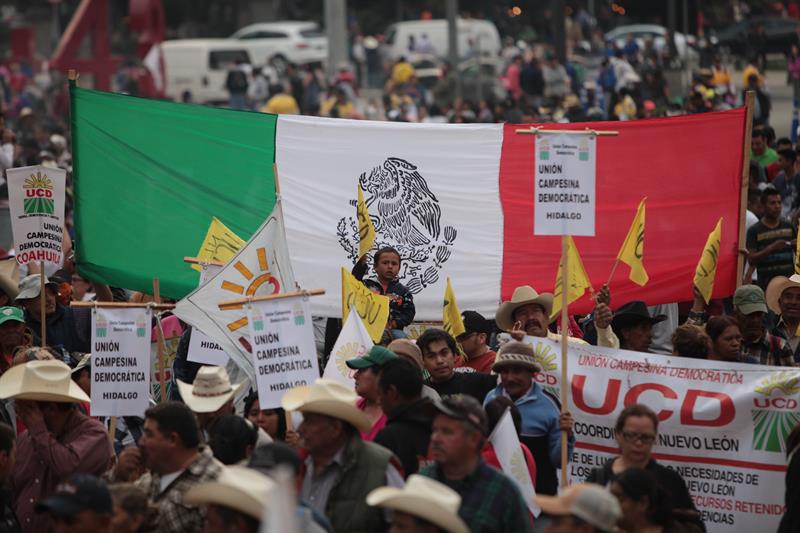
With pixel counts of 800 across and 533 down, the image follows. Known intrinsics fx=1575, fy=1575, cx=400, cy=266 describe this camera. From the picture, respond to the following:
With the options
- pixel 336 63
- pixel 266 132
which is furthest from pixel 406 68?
pixel 266 132

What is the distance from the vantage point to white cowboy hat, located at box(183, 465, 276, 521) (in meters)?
5.44

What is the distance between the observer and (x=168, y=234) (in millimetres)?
11375

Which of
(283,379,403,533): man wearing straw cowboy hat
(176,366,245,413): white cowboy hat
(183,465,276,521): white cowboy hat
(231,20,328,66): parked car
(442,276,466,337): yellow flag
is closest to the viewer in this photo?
(183,465,276,521): white cowboy hat

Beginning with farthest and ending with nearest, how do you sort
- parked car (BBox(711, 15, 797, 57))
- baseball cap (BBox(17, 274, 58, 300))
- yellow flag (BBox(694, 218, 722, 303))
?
1. parked car (BBox(711, 15, 797, 57))
2. baseball cap (BBox(17, 274, 58, 300))
3. yellow flag (BBox(694, 218, 722, 303))

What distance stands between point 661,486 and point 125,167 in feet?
19.3

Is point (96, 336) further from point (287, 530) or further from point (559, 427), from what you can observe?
point (287, 530)

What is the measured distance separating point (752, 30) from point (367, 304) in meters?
31.3

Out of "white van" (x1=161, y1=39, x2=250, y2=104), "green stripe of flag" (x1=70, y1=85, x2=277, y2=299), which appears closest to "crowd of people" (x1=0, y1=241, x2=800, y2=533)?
"green stripe of flag" (x1=70, y1=85, x2=277, y2=299)

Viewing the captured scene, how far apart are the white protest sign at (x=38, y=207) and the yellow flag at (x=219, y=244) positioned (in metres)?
0.94

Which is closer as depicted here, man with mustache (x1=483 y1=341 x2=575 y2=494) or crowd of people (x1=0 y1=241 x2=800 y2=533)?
crowd of people (x1=0 y1=241 x2=800 y2=533)

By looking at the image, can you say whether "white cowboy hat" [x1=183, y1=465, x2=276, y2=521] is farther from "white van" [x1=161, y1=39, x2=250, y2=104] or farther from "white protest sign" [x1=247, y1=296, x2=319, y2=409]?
"white van" [x1=161, y1=39, x2=250, y2=104]

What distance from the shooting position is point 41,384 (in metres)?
7.41

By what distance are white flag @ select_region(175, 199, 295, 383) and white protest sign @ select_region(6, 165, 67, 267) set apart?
1.64m

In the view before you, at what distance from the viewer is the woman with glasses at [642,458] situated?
7043 mm
